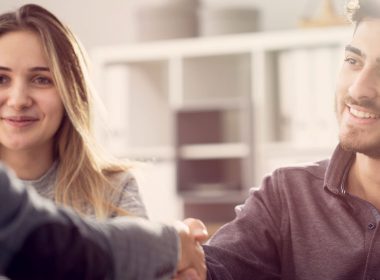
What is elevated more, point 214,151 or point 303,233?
point 303,233

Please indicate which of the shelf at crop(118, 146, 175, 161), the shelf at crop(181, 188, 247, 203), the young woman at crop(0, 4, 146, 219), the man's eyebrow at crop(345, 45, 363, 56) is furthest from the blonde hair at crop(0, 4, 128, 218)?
the shelf at crop(118, 146, 175, 161)

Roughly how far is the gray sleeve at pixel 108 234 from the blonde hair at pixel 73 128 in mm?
984

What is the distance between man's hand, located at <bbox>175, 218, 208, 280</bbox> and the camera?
1284mm

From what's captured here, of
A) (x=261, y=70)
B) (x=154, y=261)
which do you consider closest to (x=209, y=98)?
(x=261, y=70)

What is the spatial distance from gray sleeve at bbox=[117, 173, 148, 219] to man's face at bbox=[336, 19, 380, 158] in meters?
0.60

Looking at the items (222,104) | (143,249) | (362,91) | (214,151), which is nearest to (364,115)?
(362,91)

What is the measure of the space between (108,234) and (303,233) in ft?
2.48

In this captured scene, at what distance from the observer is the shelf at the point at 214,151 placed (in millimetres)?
4891

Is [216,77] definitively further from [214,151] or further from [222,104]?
[214,151]

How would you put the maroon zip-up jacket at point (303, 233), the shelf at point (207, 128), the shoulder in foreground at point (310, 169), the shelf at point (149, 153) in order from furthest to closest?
the shelf at point (149, 153), the shelf at point (207, 128), the shoulder in foreground at point (310, 169), the maroon zip-up jacket at point (303, 233)

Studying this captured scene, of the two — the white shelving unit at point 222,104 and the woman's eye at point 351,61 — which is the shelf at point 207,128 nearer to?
the white shelving unit at point 222,104

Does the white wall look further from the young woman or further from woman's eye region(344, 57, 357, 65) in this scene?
woman's eye region(344, 57, 357, 65)

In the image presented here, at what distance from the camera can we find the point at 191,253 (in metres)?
1.34

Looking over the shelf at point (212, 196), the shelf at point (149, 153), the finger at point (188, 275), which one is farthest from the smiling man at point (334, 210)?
the shelf at point (149, 153)
